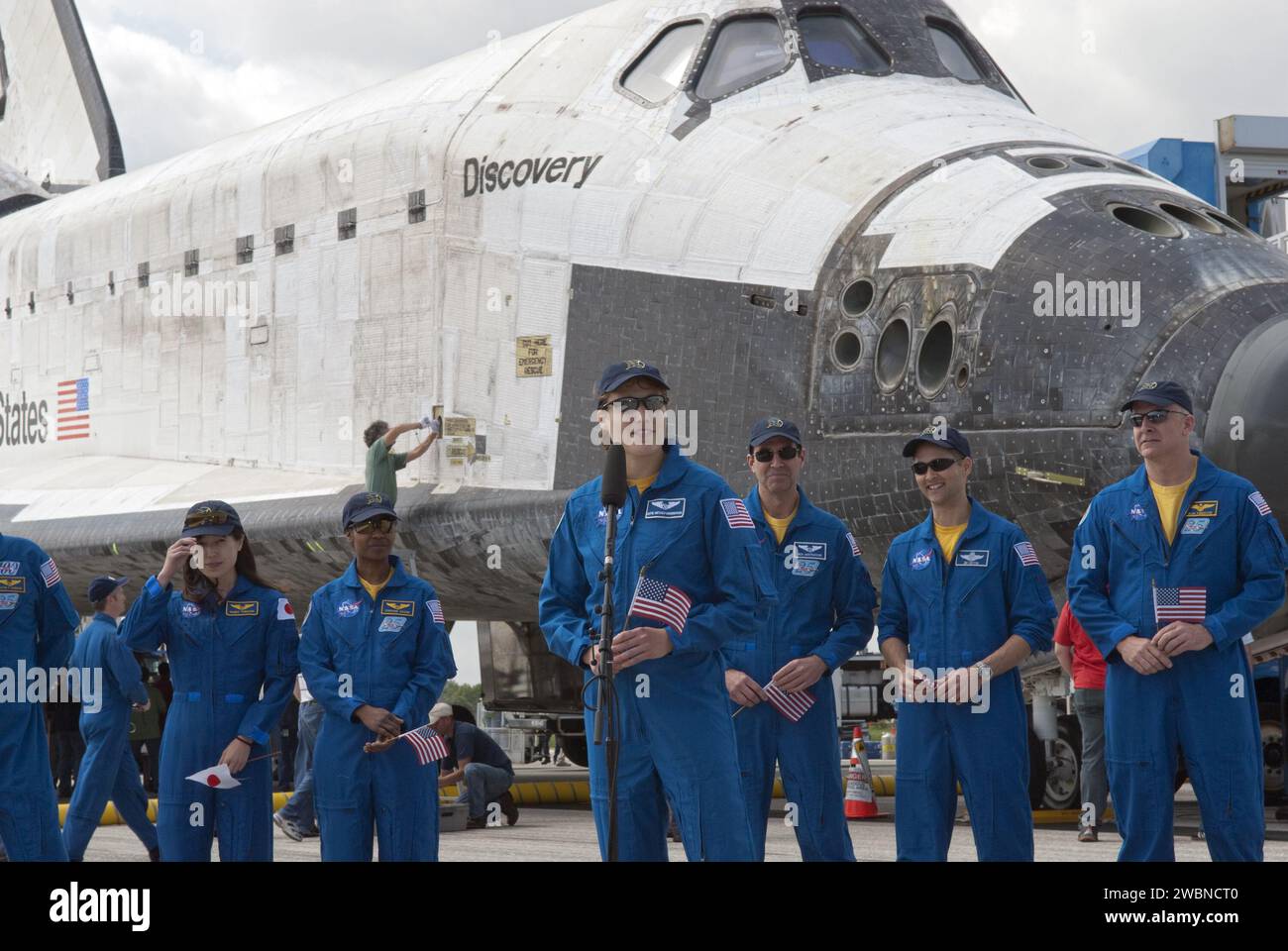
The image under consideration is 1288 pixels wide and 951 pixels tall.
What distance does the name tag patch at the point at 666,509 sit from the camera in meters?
3.96

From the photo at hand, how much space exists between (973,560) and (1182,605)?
0.64 metres

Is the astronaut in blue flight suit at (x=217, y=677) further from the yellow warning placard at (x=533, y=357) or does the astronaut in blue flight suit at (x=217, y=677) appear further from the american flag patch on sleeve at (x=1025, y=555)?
the yellow warning placard at (x=533, y=357)

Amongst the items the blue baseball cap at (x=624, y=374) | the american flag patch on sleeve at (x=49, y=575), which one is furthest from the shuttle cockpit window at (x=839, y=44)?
the american flag patch on sleeve at (x=49, y=575)

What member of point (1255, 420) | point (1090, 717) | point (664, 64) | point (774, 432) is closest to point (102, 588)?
point (774, 432)

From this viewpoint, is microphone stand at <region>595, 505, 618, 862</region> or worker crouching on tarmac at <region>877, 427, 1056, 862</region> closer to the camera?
microphone stand at <region>595, 505, 618, 862</region>

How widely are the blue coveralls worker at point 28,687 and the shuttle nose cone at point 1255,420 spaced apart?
369cm

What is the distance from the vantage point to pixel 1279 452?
529 centimetres

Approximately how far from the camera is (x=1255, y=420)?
17.4ft

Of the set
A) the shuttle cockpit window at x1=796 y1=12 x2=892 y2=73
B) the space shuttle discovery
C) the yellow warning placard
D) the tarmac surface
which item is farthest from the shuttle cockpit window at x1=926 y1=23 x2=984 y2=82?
the tarmac surface

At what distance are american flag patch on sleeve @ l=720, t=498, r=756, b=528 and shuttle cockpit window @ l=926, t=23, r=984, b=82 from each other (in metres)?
4.64

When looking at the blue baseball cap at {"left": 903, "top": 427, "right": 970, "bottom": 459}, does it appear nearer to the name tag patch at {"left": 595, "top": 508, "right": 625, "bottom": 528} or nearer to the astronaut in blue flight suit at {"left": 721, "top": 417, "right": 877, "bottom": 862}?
the astronaut in blue flight suit at {"left": 721, "top": 417, "right": 877, "bottom": 862}

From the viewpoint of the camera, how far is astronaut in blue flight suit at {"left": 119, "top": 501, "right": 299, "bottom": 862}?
4.70 metres
